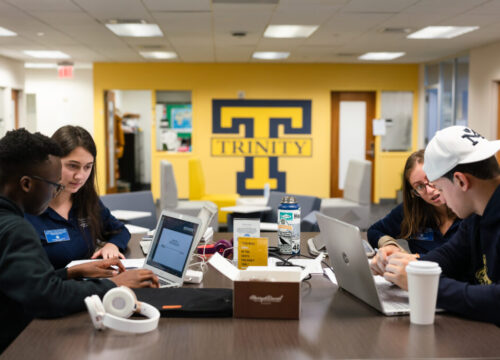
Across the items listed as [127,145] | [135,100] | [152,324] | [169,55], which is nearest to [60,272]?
[152,324]

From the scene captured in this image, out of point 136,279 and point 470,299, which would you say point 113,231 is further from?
point 470,299

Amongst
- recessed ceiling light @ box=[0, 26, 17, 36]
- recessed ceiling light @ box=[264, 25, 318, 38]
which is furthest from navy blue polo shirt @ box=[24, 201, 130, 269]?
recessed ceiling light @ box=[0, 26, 17, 36]

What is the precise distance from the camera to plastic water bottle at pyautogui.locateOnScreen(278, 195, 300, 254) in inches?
97.5

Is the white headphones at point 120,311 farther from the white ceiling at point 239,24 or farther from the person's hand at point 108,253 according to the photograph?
the white ceiling at point 239,24

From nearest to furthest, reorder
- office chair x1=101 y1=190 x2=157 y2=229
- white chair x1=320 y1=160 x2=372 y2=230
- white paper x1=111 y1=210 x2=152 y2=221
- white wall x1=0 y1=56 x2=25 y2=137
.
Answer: white paper x1=111 y1=210 x2=152 y2=221 → office chair x1=101 y1=190 x2=157 y2=229 → white chair x1=320 y1=160 x2=372 y2=230 → white wall x1=0 y1=56 x2=25 y2=137

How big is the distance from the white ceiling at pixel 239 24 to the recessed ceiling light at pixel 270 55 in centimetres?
20

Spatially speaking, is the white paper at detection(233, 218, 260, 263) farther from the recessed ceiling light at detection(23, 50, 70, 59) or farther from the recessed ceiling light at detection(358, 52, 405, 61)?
the recessed ceiling light at detection(23, 50, 70, 59)

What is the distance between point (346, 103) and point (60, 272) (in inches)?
391

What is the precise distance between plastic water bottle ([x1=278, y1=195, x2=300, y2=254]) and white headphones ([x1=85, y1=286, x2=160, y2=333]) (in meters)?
1.04

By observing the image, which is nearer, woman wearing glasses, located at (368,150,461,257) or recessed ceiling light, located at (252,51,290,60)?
woman wearing glasses, located at (368,150,461,257)

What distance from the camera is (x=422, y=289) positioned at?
1532 mm

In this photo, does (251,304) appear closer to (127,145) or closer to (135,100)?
(127,145)

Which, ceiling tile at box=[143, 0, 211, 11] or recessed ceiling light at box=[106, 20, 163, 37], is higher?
recessed ceiling light at box=[106, 20, 163, 37]

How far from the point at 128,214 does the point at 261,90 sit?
735 cm
